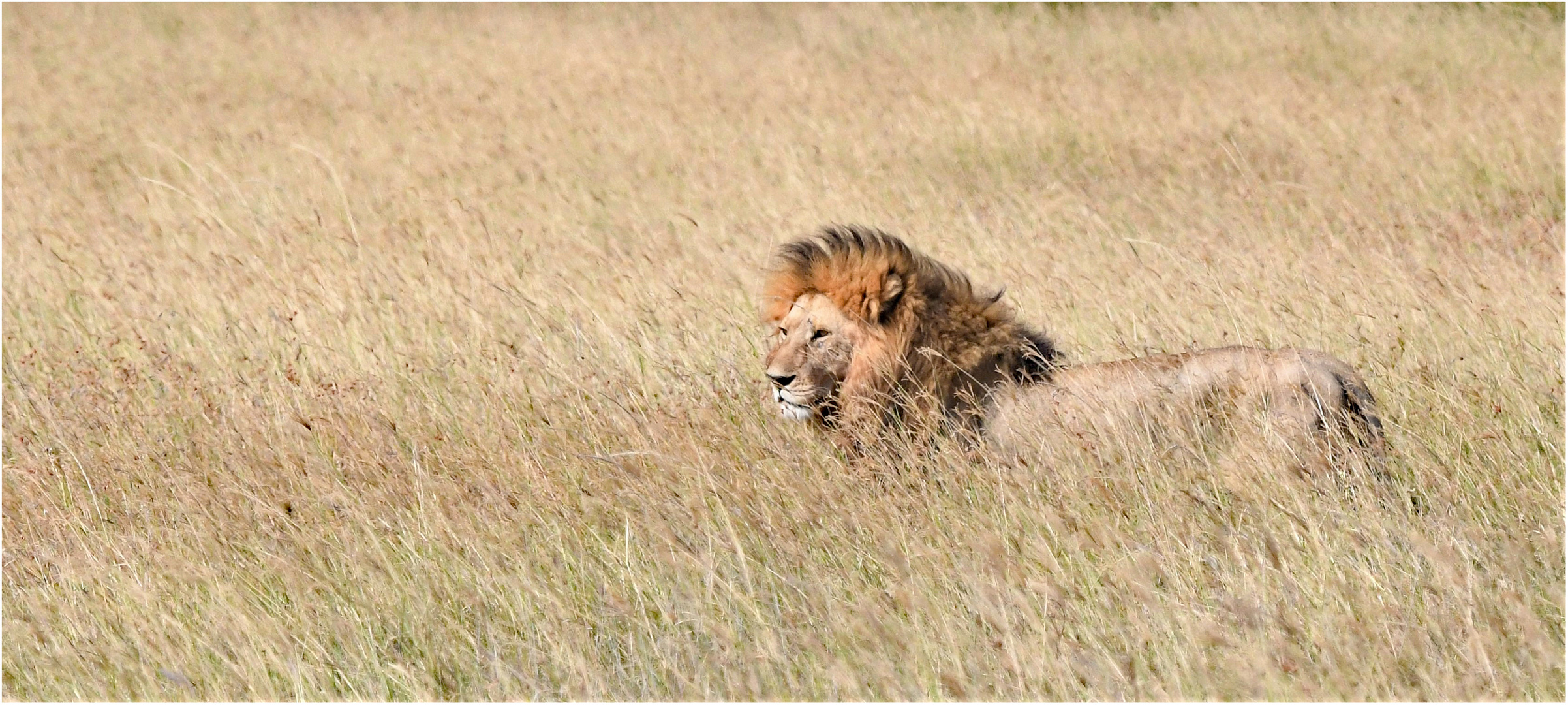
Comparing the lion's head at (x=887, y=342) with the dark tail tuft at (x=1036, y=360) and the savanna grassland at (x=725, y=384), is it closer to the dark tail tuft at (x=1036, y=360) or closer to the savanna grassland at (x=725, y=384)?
Result: the dark tail tuft at (x=1036, y=360)

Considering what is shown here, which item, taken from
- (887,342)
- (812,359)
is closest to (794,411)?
(812,359)

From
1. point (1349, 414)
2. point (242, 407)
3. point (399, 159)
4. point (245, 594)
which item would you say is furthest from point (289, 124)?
point (1349, 414)

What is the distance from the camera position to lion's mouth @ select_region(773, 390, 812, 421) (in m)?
4.68

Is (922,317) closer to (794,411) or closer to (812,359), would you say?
(812,359)

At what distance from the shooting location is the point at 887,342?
15.6ft

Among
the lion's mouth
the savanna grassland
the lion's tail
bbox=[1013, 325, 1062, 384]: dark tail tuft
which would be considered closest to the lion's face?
the lion's mouth

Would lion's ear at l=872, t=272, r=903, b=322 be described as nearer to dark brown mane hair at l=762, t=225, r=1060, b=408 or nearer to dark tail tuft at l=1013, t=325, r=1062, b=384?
dark brown mane hair at l=762, t=225, r=1060, b=408

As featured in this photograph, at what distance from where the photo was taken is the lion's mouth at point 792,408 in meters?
4.68

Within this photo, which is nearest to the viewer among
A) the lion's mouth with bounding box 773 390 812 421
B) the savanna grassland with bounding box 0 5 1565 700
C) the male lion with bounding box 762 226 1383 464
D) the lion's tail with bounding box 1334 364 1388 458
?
the savanna grassland with bounding box 0 5 1565 700

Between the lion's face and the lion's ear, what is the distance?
82mm

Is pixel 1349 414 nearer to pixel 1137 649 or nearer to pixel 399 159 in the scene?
pixel 1137 649

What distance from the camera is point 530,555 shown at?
393 centimetres

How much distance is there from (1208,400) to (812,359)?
127 centimetres

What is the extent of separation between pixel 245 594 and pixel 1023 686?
2.11 meters
